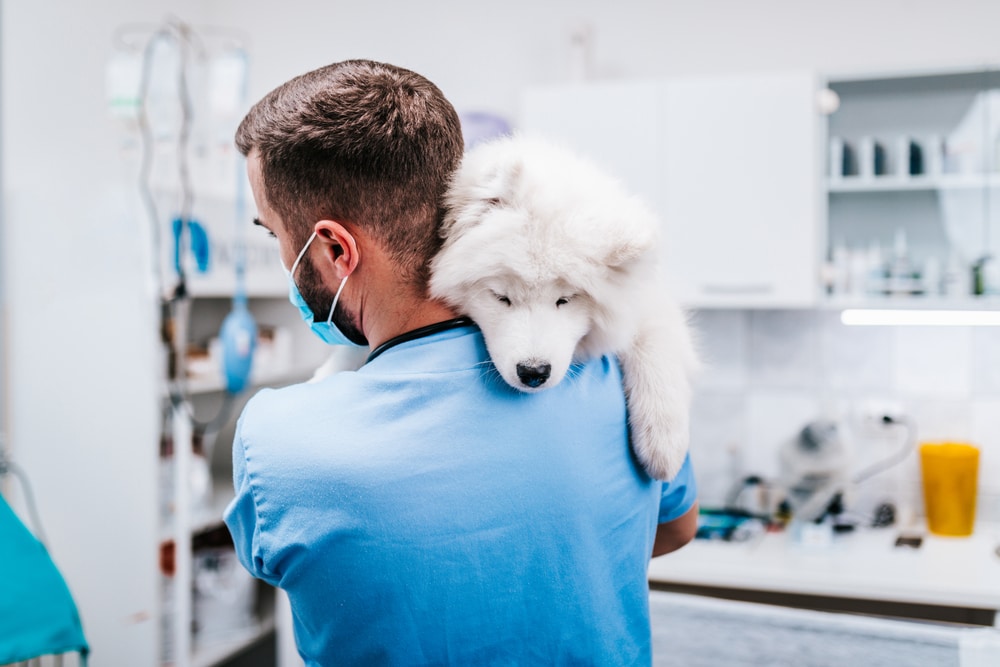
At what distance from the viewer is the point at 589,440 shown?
0.82 meters

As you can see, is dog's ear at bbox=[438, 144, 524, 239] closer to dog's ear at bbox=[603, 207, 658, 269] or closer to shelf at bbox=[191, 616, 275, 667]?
dog's ear at bbox=[603, 207, 658, 269]

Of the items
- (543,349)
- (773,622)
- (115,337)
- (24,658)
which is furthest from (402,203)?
(115,337)

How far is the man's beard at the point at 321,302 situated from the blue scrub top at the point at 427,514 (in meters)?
0.12

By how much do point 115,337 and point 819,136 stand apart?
2151 millimetres

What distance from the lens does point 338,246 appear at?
0.82 m

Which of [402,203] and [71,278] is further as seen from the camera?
[71,278]

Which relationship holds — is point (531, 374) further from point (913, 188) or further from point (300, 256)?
point (913, 188)

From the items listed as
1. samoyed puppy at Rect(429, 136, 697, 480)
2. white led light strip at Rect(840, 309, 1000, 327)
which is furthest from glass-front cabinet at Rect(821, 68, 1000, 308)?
samoyed puppy at Rect(429, 136, 697, 480)

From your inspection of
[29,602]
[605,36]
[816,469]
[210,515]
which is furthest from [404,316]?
[605,36]

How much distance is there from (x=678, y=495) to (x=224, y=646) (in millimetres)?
2099

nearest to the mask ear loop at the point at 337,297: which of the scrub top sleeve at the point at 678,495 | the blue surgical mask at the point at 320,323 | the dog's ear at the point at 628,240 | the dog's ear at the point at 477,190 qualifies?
the blue surgical mask at the point at 320,323

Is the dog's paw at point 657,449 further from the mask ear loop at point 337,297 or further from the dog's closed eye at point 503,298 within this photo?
the mask ear loop at point 337,297

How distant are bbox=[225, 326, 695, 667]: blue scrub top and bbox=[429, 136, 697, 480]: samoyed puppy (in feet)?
0.20

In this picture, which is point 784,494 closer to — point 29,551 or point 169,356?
point 169,356
